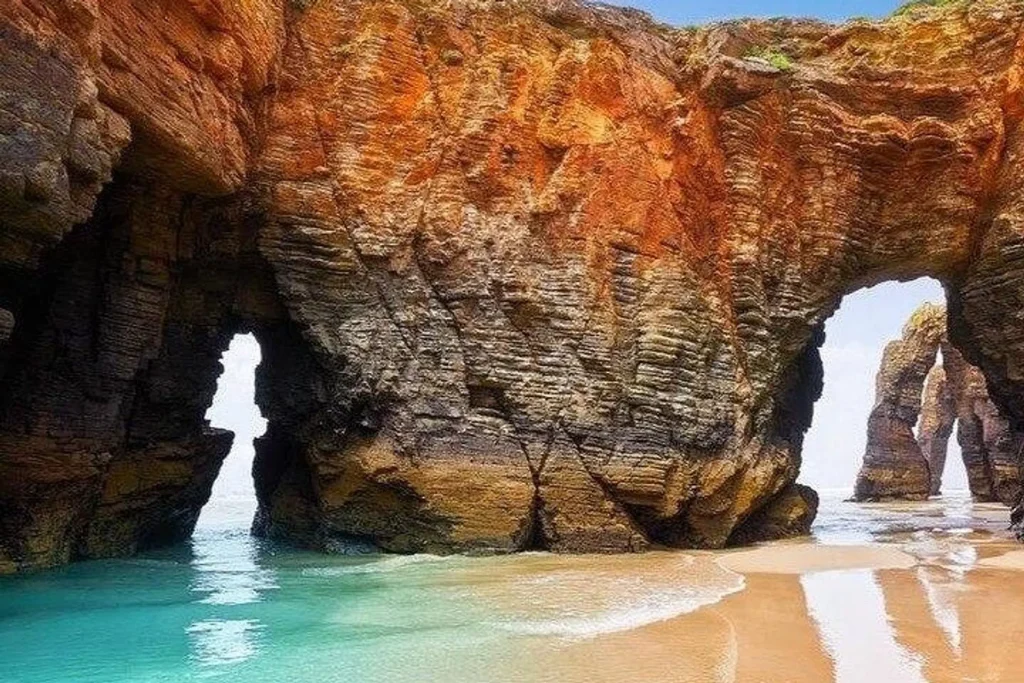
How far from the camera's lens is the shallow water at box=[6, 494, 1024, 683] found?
6.42 m

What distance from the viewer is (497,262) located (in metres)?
15.4

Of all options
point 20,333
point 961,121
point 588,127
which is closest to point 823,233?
point 961,121

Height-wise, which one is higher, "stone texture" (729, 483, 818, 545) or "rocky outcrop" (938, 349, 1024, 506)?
"rocky outcrop" (938, 349, 1024, 506)

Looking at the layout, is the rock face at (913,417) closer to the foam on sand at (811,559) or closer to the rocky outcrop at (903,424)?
the rocky outcrop at (903,424)

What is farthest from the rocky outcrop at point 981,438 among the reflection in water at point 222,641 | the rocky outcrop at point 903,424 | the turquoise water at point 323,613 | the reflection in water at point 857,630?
the reflection in water at point 222,641

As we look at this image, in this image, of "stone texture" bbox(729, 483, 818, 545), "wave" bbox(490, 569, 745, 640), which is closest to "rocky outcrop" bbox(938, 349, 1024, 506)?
"stone texture" bbox(729, 483, 818, 545)

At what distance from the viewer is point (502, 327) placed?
602 inches

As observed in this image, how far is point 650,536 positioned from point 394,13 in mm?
12611

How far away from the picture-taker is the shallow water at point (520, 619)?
6.42 meters

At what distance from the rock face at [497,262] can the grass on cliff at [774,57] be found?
0.16 m

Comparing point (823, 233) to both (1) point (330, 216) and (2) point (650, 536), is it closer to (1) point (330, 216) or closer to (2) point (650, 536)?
(2) point (650, 536)

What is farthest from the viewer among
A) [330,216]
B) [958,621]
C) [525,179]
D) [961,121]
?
[961,121]

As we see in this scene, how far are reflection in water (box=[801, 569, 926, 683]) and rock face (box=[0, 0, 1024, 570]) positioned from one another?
5021 mm

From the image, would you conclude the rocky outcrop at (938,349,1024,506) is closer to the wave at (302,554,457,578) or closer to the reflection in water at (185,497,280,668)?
the wave at (302,554,457,578)
